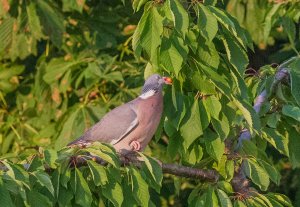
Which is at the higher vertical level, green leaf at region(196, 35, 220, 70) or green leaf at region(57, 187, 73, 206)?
green leaf at region(196, 35, 220, 70)

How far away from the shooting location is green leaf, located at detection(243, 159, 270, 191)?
13.3ft

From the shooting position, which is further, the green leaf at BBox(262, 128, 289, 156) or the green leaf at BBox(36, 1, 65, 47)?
the green leaf at BBox(36, 1, 65, 47)

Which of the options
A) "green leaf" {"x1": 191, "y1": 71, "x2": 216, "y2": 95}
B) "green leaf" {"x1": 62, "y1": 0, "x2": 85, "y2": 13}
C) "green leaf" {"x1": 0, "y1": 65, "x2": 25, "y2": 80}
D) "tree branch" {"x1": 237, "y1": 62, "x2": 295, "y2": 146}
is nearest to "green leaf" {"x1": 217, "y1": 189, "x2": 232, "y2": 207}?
"green leaf" {"x1": 191, "y1": 71, "x2": 216, "y2": 95}

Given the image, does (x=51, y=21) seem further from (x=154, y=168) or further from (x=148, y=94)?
(x=154, y=168)

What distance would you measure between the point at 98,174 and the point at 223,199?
25.2 inches

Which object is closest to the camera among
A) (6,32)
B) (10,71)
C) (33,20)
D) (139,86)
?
(33,20)

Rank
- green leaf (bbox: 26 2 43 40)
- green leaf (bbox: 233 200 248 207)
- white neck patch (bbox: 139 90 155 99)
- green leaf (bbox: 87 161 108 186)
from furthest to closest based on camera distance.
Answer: green leaf (bbox: 26 2 43 40)
white neck patch (bbox: 139 90 155 99)
green leaf (bbox: 233 200 248 207)
green leaf (bbox: 87 161 108 186)

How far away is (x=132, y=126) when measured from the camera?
4566mm

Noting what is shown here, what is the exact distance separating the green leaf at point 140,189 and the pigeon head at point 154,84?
2.51 feet

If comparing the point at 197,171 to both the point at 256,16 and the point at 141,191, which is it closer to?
the point at 141,191

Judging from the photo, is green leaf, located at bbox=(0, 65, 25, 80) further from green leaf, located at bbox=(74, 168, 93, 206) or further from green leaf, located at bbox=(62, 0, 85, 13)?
green leaf, located at bbox=(74, 168, 93, 206)

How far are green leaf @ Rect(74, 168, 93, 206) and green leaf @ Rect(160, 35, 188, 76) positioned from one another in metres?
0.59

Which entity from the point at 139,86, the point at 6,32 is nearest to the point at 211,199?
the point at 139,86

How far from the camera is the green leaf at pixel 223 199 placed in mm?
3799
